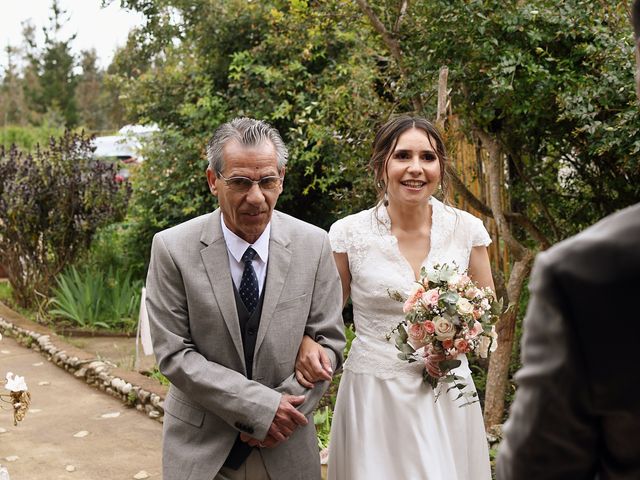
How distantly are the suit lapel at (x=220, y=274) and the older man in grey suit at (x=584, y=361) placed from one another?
1733mm

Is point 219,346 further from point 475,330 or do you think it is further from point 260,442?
point 475,330

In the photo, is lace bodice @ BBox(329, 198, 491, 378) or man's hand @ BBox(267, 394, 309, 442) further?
lace bodice @ BBox(329, 198, 491, 378)

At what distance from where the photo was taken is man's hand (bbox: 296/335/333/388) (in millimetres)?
2783

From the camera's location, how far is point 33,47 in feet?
134

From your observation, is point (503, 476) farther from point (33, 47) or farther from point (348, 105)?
point (33, 47)

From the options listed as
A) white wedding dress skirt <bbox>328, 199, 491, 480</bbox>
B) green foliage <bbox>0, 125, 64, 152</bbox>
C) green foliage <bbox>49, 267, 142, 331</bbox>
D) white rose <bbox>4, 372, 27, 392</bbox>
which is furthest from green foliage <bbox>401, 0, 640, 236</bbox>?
green foliage <bbox>0, 125, 64, 152</bbox>

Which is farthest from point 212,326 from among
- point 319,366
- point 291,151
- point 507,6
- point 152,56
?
point 152,56

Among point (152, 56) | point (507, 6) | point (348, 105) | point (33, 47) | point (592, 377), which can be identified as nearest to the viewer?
point (592, 377)

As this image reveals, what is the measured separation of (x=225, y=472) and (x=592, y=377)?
198cm

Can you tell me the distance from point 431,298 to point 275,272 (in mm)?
642

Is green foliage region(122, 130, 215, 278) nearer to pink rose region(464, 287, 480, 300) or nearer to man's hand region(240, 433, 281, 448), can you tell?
pink rose region(464, 287, 480, 300)

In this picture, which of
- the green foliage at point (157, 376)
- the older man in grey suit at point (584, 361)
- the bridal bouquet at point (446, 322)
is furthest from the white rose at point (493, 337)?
the green foliage at point (157, 376)

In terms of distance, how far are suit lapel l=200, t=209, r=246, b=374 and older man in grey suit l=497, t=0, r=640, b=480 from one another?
1733mm

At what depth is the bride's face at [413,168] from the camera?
3.51 meters
